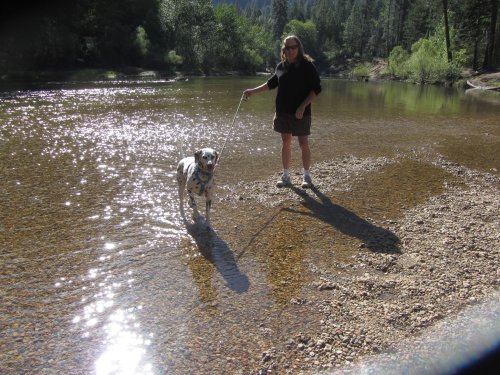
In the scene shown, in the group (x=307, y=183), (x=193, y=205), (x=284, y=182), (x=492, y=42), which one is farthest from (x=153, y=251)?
(x=492, y=42)

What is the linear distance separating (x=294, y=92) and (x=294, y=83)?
18cm

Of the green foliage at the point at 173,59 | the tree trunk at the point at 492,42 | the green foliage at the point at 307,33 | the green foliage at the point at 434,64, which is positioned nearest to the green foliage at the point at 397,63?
the green foliage at the point at 434,64

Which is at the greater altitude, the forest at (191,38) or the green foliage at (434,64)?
the forest at (191,38)

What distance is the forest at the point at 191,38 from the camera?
57.1 metres

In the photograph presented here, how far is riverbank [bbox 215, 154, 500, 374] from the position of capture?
3773 mm

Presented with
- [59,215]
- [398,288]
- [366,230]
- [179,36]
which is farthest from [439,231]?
[179,36]

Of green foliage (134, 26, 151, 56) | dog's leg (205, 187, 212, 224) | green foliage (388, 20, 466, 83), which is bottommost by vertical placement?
dog's leg (205, 187, 212, 224)

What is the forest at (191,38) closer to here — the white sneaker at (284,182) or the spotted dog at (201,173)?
the white sneaker at (284,182)

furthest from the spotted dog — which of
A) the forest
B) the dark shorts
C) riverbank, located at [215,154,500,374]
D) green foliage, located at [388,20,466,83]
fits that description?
green foliage, located at [388,20,466,83]

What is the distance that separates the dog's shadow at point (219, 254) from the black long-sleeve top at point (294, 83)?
10.9 ft

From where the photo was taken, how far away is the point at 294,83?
8.20m

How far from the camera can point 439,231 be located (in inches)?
256

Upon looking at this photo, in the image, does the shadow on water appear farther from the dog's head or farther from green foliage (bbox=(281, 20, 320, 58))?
green foliage (bbox=(281, 20, 320, 58))

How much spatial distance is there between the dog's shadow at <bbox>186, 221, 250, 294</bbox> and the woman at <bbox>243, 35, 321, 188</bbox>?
2.72 metres
